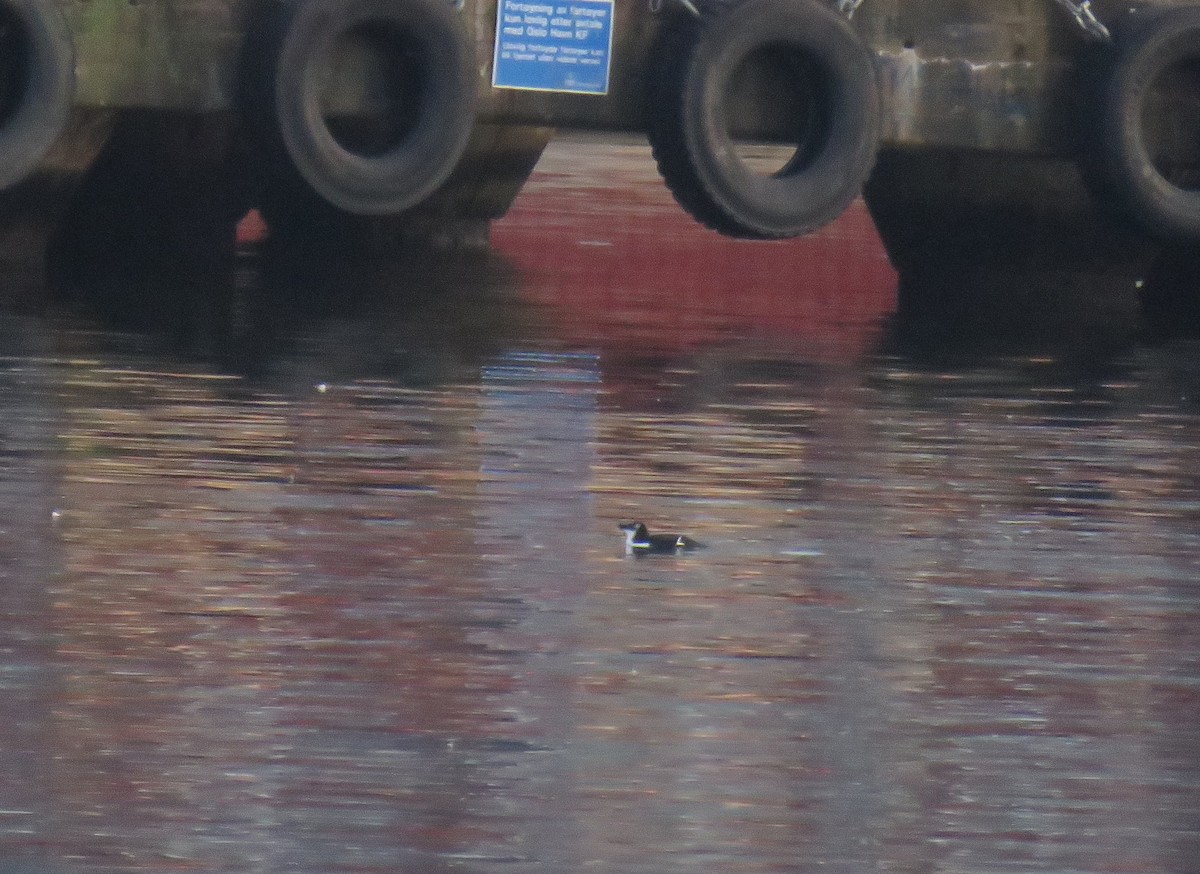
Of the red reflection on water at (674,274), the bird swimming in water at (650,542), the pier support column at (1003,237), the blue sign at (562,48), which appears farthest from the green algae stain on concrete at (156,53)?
the bird swimming in water at (650,542)

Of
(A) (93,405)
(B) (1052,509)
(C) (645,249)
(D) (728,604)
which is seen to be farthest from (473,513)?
(C) (645,249)

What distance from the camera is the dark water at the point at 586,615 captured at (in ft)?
13.6

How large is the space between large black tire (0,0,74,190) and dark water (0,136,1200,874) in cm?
145

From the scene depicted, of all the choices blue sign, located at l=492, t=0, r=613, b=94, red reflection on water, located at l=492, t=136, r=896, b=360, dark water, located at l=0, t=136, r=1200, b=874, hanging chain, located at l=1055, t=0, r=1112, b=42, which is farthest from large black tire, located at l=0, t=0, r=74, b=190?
hanging chain, located at l=1055, t=0, r=1112, b=42

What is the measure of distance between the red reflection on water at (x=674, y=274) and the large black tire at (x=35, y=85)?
2.26 meters

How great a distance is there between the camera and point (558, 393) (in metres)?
8.96

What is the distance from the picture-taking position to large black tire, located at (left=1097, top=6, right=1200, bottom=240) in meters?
12.1

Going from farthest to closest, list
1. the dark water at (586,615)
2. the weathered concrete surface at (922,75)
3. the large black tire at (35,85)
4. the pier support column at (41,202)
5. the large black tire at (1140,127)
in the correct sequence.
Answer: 1. the large black tire at (1140,127)
2. the pier support column at (41,202)
3. the weathered concrete surface at (922,75)
4. the large black tire at (35,85)
5. the dark water at (586,615)

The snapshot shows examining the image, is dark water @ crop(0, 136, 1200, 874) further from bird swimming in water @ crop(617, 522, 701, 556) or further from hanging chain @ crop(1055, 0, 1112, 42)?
hanging chain @ crop(1055, 0, 1112, 42)

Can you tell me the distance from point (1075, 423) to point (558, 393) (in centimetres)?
168

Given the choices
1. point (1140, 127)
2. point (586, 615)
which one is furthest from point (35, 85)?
point (586, 615)

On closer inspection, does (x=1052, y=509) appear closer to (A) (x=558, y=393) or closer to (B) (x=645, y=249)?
(A) (x=558, y=393)

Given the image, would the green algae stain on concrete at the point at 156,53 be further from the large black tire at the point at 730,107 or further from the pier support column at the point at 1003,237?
the pier support column at the point at 1003,237

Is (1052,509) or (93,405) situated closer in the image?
(1052,509)
